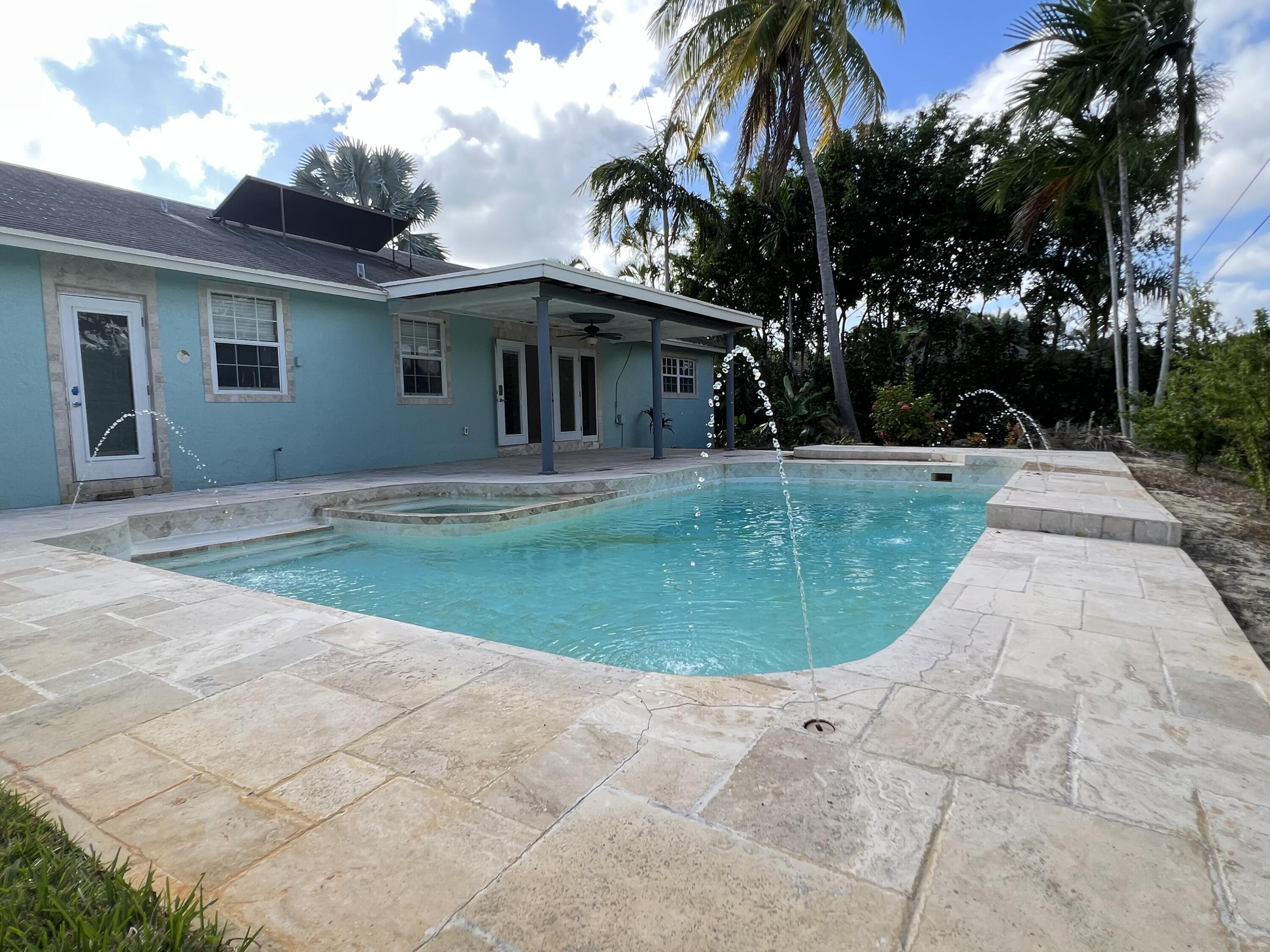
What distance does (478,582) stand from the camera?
488 centimetres

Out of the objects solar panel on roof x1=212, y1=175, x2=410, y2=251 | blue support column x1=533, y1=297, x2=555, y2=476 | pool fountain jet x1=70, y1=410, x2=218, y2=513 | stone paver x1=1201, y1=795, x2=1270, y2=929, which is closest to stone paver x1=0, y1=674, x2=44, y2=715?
stone paver x1=1201, y1=795, x2=1270, y2=929

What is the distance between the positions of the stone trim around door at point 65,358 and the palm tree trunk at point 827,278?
1045 centimetres

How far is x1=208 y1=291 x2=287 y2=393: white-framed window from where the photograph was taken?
25.5 ft

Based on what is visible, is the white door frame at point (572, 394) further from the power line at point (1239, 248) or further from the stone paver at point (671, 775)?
the stone paver at point (671, 775)

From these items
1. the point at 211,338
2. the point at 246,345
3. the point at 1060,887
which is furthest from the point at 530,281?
the point at 1060,887

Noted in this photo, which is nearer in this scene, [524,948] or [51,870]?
[524,948]

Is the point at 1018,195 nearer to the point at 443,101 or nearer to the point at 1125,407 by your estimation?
the point at 1125,407

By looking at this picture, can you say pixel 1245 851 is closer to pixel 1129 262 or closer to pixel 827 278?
pixel 1129 262

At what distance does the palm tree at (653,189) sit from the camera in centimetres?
1487

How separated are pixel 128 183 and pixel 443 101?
6347mm

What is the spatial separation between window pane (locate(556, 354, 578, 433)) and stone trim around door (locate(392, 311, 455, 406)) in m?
2.67

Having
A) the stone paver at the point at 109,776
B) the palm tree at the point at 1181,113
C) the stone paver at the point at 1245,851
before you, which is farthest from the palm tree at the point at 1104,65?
the stone paver at the point at 109,776

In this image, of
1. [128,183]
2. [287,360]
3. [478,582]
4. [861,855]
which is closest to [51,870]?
[861,855]

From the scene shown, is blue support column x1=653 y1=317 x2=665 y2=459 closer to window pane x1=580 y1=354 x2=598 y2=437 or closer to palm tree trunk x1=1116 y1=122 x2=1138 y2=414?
window pane x1=580 y1=354 x2=598 y2=437
